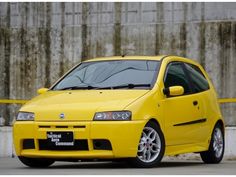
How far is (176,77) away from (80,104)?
185 cm

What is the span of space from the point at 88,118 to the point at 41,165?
1.29m

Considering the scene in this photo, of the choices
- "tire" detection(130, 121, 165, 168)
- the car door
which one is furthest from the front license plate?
the car door

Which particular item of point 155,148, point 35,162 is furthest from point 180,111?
point 35,162

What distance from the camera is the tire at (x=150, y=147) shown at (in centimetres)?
1123

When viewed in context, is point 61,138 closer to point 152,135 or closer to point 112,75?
point 152,135

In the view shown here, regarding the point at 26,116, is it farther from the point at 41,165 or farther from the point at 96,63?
the point at 96,63

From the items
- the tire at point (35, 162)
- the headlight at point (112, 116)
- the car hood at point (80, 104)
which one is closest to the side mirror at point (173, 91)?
the car hood at point (80, 104)

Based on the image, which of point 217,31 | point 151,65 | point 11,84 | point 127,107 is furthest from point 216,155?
point 11,84

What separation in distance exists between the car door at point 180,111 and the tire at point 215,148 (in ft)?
1.91

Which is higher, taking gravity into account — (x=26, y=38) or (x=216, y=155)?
(x=26, y=38)

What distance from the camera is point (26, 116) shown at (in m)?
11.5

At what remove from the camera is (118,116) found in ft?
36.3

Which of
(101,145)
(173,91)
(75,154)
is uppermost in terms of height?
(173,91)

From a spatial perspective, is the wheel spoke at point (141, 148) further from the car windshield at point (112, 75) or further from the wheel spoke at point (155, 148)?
the car windshield at point (112, 75)
